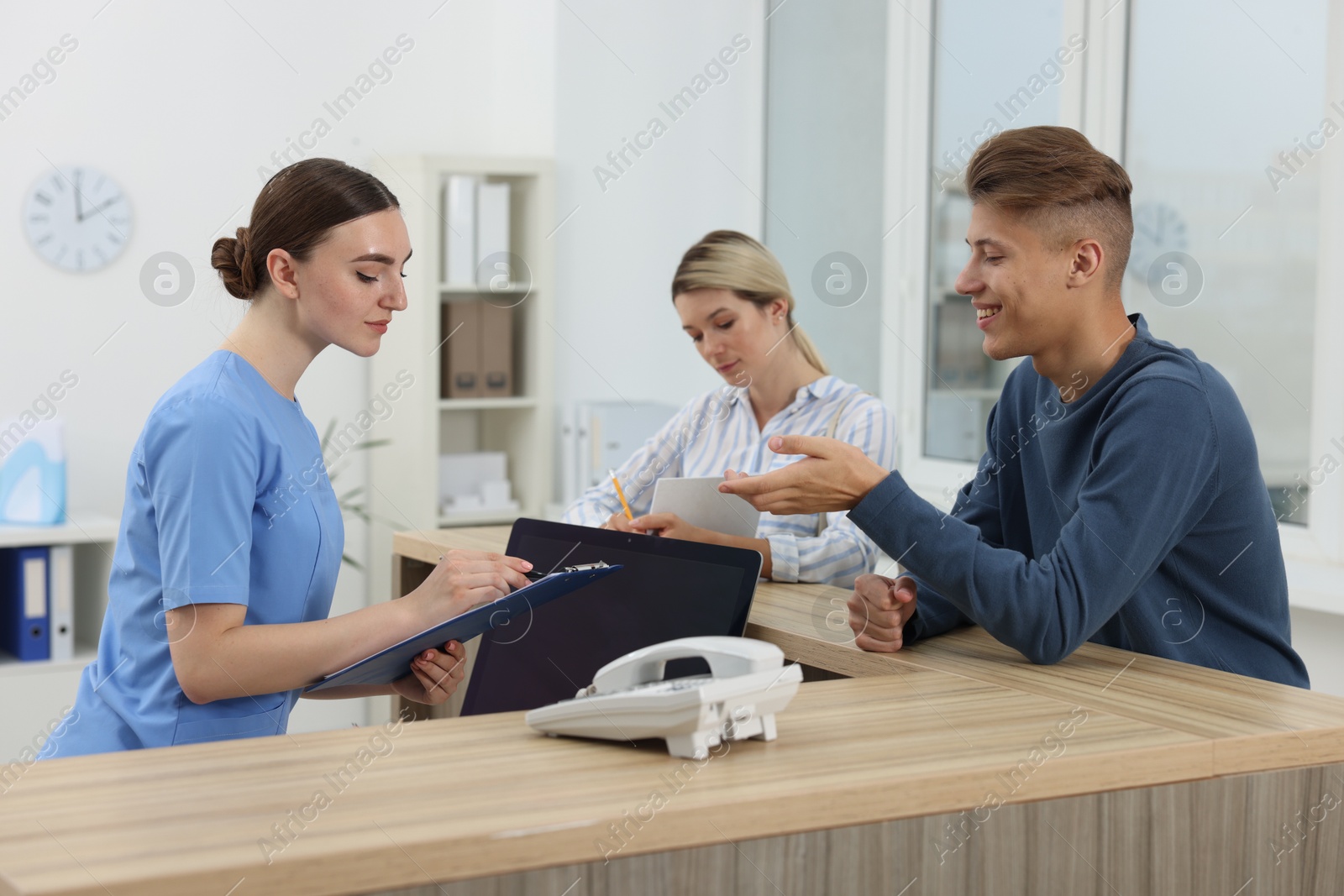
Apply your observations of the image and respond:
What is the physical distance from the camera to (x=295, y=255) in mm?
1584

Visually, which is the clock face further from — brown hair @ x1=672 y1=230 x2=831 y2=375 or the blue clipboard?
the blue clipboard

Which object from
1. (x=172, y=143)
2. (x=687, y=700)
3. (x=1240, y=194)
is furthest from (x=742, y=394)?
(x=172, y=143)

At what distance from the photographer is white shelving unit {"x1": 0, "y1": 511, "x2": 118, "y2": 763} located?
11.7 feet

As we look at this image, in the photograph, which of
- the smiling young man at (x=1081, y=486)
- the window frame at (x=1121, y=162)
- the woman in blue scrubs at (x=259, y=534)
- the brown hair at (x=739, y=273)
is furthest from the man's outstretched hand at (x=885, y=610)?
the window frame at (x=1121, y=162)

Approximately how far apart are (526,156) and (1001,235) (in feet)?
10.8

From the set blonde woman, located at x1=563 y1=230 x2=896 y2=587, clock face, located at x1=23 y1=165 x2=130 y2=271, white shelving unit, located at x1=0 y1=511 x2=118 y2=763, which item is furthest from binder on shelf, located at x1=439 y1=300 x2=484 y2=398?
blonde woman, located at x1=563 y1=230 x2=896 y2=587

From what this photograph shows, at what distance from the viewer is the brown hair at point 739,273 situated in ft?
8.38

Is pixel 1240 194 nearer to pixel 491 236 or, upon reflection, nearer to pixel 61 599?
pixel 491 236

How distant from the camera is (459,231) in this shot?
14.1 feet

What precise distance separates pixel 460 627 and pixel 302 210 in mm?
575

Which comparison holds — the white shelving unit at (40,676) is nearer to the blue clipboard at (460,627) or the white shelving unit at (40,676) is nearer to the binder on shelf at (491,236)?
the binder on shelf at (491,236)

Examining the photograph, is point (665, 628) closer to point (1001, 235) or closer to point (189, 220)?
point (1001, 235)

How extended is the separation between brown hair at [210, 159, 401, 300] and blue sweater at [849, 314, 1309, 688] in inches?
29.4

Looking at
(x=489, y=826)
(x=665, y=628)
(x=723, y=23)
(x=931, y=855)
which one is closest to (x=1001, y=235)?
(x=665, y=628)
